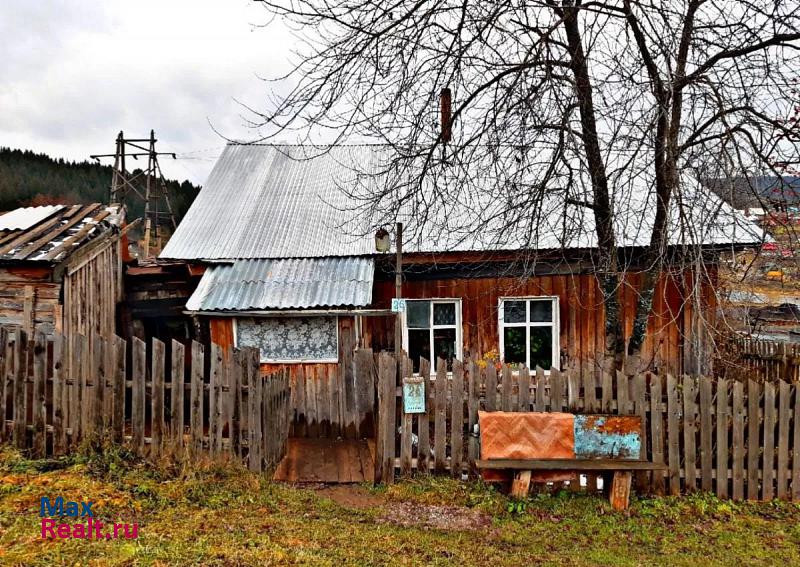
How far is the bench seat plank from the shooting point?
5.65 meters

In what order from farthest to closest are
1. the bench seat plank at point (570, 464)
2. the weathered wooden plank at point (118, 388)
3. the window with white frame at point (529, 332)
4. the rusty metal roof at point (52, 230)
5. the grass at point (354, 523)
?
the window with white frame at point (529, 332) → the rusty metal roof at point (52, 230) → the weathered wooden plank at point (118, 388) → the bench seat plank at point (570, 464) → the grass at point (354, 523)

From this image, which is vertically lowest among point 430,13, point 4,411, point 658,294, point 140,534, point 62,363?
point 140,534

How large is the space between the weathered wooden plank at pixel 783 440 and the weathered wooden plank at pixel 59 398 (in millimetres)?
7927

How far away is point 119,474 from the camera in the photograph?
5504mm

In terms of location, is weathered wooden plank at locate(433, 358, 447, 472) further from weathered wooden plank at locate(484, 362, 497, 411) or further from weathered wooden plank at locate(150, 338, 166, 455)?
weathered wooden plank at locate(150, 338, 166, 455)

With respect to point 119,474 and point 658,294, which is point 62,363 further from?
point 658,294

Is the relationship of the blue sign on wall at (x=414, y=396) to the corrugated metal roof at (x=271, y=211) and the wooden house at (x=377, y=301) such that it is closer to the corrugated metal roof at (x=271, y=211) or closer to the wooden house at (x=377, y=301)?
the wooden house at (x=377, y=301)

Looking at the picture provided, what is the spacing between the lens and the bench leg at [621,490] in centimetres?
571

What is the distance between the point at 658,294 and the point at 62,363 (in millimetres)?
9619

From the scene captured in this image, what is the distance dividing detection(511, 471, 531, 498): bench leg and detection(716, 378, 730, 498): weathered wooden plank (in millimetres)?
2177

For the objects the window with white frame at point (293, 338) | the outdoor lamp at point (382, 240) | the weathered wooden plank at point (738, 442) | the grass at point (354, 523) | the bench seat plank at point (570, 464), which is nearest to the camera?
the grass at point (354, 523)

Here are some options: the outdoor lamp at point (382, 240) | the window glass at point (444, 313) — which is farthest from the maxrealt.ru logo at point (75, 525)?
the window glass at point (444, 313)

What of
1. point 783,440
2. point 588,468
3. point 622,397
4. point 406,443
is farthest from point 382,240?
point 783,440

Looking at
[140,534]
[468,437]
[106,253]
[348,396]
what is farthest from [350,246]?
[140,534]
